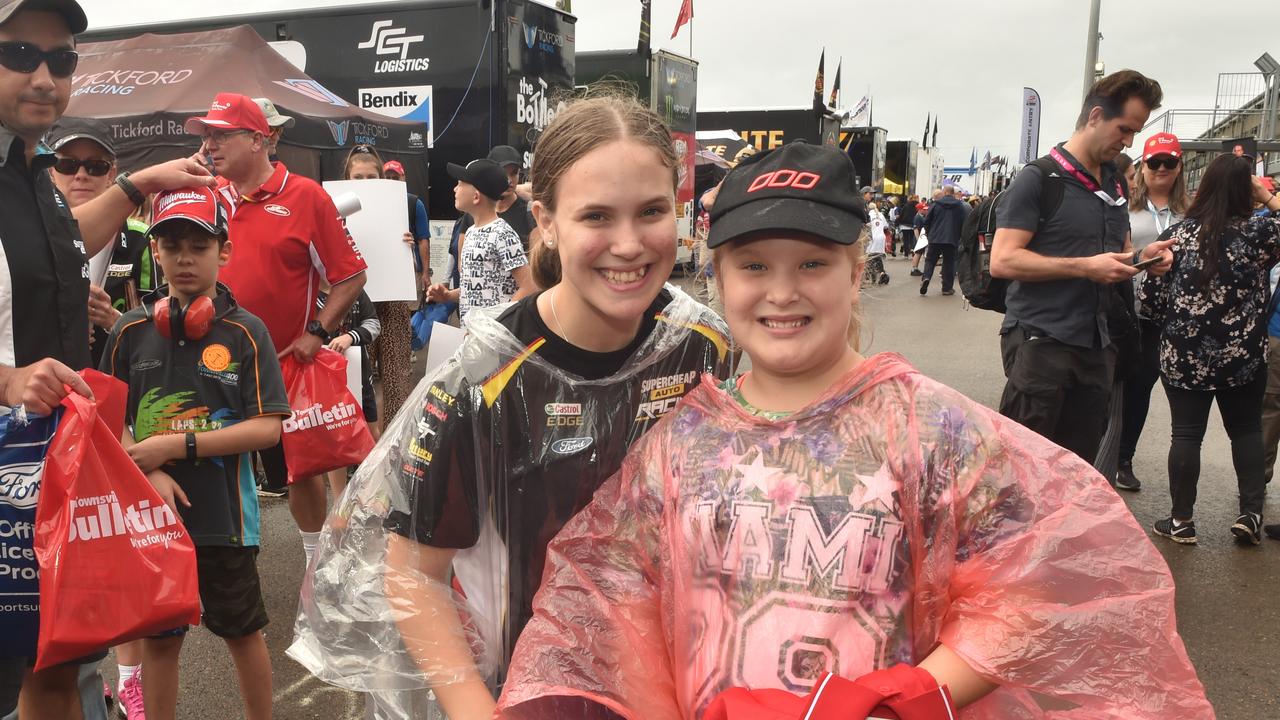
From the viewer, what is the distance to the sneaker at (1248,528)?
4812 millimetres

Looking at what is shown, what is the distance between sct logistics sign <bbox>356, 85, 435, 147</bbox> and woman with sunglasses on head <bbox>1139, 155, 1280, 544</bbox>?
6.73 m

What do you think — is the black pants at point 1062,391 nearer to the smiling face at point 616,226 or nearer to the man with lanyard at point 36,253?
the smiling face at point 616,226

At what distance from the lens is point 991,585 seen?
1308 mm

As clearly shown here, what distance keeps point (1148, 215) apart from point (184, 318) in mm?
5512

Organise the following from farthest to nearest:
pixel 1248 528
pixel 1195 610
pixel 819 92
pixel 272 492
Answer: pixel 819 92 < pixel 272 492 < pixel 1248 528 < pixel 1195 610

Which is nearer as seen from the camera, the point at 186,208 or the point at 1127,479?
the point at 186,208

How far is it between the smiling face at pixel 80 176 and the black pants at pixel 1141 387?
5.16m

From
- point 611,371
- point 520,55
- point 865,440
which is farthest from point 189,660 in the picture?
point 520,55

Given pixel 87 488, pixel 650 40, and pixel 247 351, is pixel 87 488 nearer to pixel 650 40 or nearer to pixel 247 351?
pixel 247 351

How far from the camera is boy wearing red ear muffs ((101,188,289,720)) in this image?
2734mm

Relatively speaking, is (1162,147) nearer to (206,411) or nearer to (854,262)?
(854,262)

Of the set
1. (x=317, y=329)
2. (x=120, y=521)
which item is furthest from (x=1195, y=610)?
(x=120, y=521)

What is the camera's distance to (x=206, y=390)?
2.84m

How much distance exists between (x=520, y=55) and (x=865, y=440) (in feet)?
26.5
